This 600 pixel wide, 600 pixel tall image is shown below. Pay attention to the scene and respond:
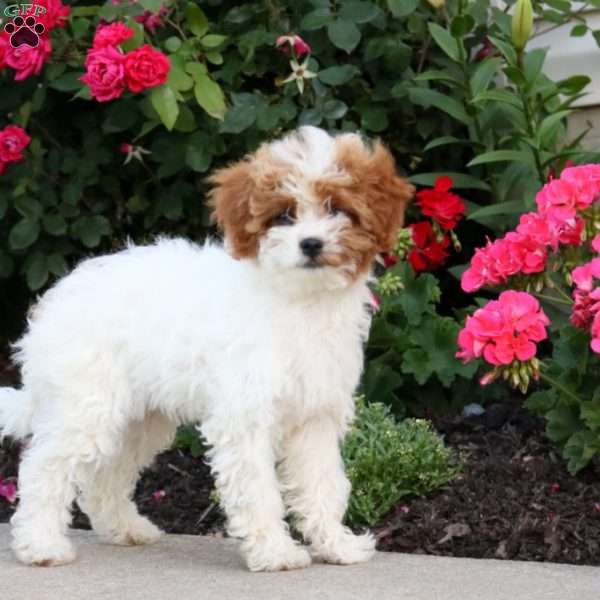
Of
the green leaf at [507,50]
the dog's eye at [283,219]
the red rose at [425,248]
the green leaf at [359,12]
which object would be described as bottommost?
the red rose at [425,248]

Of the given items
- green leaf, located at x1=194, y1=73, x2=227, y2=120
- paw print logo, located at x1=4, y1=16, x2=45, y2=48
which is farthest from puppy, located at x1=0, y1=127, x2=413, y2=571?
paw print logo, located at x1=4, y1=16, x2=45, y2=48

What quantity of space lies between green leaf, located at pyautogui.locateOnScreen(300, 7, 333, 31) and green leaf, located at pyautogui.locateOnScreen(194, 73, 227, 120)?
536mm

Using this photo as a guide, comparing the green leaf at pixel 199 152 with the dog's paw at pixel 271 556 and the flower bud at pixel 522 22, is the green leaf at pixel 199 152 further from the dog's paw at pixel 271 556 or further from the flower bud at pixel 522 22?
the dog's paw at pixel 271 556

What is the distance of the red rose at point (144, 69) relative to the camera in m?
6.26

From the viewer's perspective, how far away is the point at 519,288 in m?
5.74

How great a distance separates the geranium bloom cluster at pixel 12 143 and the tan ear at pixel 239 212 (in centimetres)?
205

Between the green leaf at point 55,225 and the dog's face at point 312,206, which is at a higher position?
the dog's face at point 312,206

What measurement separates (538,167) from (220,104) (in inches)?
58.3

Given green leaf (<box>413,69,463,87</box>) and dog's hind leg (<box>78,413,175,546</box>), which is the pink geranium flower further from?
green leaf (<box>413,69,463,87</box>)

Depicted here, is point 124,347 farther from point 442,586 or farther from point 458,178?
point 458,178

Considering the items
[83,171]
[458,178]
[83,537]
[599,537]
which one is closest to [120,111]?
[83,171]

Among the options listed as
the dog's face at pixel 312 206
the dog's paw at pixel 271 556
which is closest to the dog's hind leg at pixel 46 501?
the dog's paw at pixel 271 556

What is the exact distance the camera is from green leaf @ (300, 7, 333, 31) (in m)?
6.76

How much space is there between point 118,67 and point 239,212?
1562 mm
